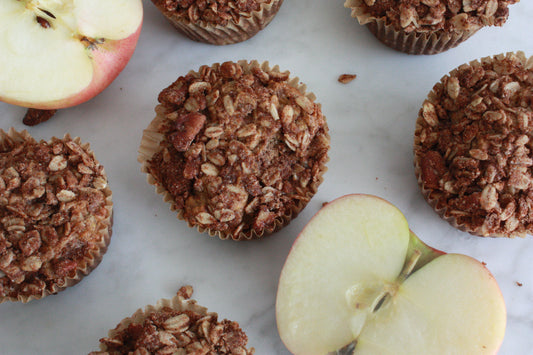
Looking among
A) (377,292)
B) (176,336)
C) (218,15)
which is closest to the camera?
(176,336)

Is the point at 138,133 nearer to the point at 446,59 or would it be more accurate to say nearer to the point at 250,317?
the point at 250,317

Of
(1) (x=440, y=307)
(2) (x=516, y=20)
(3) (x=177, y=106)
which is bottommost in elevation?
(1) (x=440, y=307)

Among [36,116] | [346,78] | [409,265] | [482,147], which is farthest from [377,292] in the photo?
[36,116]

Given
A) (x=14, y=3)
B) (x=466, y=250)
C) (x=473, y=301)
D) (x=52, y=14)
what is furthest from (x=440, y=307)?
(x=14, y=3)

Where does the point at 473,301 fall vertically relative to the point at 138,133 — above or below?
above

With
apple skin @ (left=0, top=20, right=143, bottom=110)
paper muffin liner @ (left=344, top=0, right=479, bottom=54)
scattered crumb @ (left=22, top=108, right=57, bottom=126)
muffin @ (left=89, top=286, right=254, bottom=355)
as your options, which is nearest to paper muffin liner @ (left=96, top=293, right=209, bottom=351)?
muffin @ (left=89, top=286, right=254, bottom=355)

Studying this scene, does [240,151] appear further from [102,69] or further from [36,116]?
[36,116]

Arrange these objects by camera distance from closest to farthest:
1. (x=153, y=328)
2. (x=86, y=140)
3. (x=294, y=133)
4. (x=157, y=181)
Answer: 1. (x=153, y=328)
2. (x=294, y=133)
3. (x=157, y=181)
4. (x=86, y=140)
